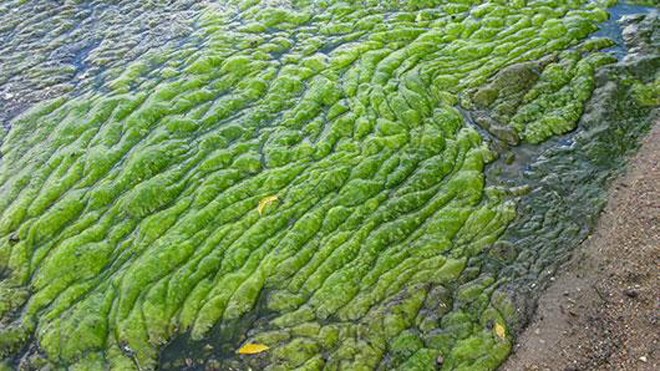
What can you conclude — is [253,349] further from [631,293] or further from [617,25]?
[617,25]

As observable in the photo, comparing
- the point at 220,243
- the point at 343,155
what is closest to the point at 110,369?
the point at 220,243

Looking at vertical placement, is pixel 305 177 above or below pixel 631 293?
above

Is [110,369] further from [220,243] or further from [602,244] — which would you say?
[602,244]

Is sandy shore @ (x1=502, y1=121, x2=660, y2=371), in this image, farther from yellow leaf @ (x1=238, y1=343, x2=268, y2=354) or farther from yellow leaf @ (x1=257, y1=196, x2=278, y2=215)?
yellow leaf @ (x1=257, y1=196, x2=278, y2=215)

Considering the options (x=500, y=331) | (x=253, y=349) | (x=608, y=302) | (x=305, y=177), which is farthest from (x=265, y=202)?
(x=608, y=302)

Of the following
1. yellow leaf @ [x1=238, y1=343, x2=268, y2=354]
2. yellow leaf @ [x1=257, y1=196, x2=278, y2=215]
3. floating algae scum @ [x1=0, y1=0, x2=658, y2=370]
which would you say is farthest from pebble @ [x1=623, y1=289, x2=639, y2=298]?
yellow leaf @ [x1=257, y1=196, x2=278, y2=215]

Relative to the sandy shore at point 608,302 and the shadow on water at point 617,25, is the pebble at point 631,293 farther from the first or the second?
the shadow on water at point 617,25

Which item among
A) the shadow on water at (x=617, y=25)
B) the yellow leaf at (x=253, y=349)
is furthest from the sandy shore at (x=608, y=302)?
the shadow on water at (x=617, y=25)
